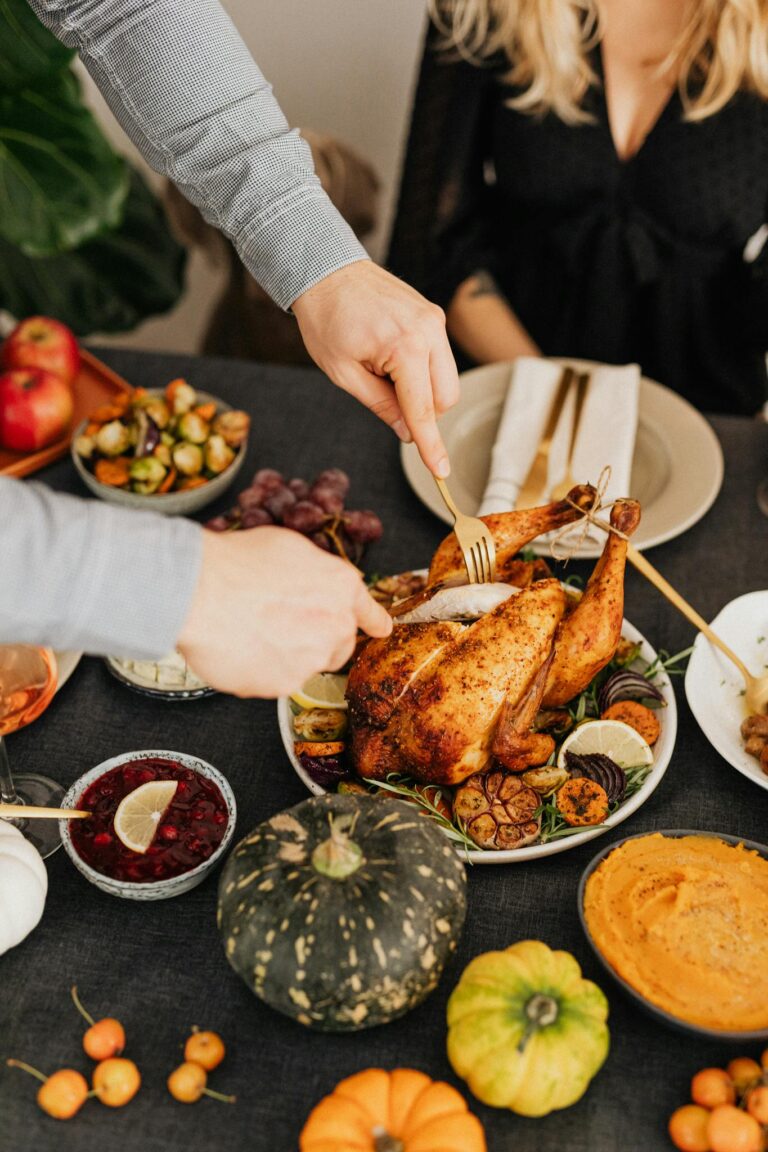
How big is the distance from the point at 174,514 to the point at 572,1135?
44.3 inches

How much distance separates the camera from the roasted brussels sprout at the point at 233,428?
1.73 m

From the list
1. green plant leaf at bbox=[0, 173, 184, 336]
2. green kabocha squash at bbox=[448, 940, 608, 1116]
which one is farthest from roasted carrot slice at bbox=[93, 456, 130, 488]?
green plant leaf at bbox=[0, 173, 184, 336]

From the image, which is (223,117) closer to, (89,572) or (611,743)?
(89,572)

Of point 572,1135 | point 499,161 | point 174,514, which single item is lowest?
point 572,1135

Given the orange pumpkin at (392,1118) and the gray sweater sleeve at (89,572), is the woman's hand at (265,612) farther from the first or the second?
the orange pumpkin at (392,1118)

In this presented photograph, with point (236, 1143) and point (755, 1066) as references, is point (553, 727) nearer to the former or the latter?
point (755, 1066)

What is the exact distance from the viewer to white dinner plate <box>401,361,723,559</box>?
5.41ft

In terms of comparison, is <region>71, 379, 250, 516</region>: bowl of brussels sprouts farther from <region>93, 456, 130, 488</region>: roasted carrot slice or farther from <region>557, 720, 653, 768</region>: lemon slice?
<region>557, 720, 653, 768</region>: lemon slice

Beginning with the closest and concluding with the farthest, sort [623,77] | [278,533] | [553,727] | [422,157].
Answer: [278,533]
[553,727]
[623,77]
[422,157]

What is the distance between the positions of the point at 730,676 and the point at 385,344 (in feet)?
2.23

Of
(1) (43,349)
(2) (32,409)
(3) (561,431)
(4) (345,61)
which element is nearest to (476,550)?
(3) (561,431)

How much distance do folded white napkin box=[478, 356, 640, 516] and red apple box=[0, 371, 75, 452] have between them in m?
0.81

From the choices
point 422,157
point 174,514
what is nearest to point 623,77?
point 422,157

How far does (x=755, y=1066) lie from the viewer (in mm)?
→ 987
